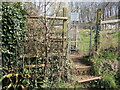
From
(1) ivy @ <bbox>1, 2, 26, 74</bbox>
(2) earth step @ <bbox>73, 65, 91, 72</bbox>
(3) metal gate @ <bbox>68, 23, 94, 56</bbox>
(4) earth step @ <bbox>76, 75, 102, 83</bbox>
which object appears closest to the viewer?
(1) ivy @ <bbox>1, 2, 26, 74</bbox>

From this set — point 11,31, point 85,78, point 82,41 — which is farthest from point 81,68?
point 11,31

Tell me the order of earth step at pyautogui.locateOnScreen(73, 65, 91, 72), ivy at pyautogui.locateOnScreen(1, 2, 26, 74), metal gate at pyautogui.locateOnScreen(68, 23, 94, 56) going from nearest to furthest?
ivy at pyautogui.locateOnScreen(1, 2, 26, 74)
earth step at pyautogui.locateOnScreen(73, 65, 91, 72)
metal gate at pyautogui.locateOnScreen(68, 23, 94, 56)

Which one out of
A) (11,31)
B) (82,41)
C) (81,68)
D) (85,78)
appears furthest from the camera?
(82,41)

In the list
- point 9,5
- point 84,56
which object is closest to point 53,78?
point 84,56

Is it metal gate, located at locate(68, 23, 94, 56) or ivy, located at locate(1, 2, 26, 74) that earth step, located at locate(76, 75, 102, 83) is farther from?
ivy, located at locate(1, 2, 26, 74)

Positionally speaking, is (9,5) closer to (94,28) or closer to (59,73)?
(59,73)

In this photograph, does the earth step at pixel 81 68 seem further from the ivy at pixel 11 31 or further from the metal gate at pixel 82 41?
the ivy at pixel 11 31

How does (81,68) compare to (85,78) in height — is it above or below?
above

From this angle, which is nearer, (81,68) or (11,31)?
(11,31)

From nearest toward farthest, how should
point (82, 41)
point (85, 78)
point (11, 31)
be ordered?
point (11, 31) → point (85, 78) → point (82, 41)

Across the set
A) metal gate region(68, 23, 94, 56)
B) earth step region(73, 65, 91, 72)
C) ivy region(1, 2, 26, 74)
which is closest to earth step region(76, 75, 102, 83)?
earth step region(73, 65, 91, 72)

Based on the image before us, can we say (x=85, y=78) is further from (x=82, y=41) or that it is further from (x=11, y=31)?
(x=11, y=31)

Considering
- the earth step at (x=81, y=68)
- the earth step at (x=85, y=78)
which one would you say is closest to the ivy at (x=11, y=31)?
the earth step at (x=81, y=68)

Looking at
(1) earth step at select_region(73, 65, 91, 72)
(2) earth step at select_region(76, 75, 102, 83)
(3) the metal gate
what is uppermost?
(3) the metal gate
